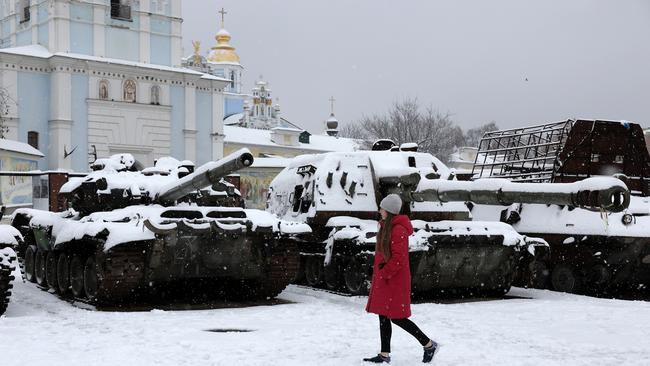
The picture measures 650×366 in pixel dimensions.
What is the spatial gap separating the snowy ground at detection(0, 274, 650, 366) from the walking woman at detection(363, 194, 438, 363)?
0.92ft

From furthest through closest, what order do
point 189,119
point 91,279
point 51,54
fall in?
1. point 189,119
2. point 51,54
3. point 91,279

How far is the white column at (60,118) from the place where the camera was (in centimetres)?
3409

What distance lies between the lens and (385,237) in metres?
6.96

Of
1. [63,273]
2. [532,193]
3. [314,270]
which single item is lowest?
[314,270]

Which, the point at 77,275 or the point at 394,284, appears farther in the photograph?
the point at 77,275

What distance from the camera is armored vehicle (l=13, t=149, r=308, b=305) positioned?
1021cm

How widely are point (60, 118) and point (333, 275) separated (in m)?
24.5

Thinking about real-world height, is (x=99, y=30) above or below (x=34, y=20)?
below

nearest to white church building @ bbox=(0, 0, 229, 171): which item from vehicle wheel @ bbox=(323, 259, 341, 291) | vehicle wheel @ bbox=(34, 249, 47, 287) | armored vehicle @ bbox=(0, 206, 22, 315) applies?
vehicle wheel @ bbox=(34, 249, 47, 287)

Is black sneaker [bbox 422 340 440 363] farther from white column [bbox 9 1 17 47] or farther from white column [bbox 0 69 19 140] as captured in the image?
white column [bbox 9 1 17 47]

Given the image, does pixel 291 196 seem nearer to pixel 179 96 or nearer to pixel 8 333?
pixel 8 333

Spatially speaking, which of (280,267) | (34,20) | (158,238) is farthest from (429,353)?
(34,20)

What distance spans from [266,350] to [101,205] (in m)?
5.02

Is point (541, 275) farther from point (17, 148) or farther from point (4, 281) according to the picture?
point (17, 148)
